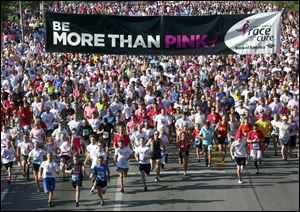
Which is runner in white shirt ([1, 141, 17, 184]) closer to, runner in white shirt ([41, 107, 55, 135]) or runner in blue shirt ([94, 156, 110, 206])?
runner in white shirt ([41, 107, 55, 135])

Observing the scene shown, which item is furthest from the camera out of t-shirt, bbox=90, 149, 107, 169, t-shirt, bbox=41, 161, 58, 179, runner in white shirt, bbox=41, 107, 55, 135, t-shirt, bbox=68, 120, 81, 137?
runner in white shirt, bbox=41, 107, 55, 135

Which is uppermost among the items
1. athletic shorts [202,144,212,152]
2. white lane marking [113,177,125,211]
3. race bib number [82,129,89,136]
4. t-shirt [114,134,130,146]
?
race bib number [82,129,89,136]

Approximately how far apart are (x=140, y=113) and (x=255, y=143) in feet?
14.4

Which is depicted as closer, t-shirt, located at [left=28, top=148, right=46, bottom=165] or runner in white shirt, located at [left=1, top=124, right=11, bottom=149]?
t-shirt, located at [left=28, top=148, right=46, bottom=165]

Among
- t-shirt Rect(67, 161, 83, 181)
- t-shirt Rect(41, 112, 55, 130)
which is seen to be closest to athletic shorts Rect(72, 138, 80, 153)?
t-shirt Rect(41, 112, 55, 130)

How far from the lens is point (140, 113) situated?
21.0 metres

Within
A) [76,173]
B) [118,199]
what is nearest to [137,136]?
[118,199]

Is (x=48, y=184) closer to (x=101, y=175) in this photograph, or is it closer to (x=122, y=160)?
(x=101, y=175)

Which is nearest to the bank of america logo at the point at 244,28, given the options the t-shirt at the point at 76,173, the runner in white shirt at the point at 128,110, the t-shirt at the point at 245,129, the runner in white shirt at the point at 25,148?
the t-shirt at the point at 245,129

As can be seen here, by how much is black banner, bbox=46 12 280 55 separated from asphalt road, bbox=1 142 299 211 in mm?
3830

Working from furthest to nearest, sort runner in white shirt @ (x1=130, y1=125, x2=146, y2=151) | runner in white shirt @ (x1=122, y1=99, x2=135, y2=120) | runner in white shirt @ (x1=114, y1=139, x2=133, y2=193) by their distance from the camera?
runner in white shirt @ (x1=122, y1=99, x2=135, y2=120) < runner in white shirt @ (x1=130, y1=125, x2=146, y2=151) < runner in white shirt @ (x1=114, y1=139, x2=133, y2=193)

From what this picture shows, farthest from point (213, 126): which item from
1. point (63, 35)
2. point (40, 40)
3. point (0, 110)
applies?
point (40, 40)

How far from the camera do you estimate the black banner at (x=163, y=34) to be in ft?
62.0

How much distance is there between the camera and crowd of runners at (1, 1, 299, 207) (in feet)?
58.9
